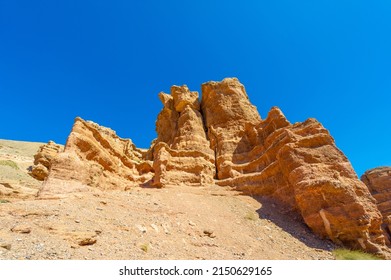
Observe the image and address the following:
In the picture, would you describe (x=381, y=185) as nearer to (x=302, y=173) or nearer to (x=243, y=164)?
(x=243, y=164)

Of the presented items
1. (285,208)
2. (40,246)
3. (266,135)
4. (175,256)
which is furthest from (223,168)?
(40,246)

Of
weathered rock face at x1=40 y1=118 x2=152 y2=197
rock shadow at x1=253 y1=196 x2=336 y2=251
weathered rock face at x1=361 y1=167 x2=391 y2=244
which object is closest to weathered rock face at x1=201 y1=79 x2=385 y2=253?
rock shadow at x1=253 y1=196 x2=336 y2=251

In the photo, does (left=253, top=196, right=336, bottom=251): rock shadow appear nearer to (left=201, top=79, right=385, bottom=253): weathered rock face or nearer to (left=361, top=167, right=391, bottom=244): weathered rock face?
(left=201, top=79, right=385, bottom=253): weathered rock face

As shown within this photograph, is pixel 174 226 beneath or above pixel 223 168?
beneath

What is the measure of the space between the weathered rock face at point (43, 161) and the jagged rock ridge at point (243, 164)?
11.1 meters

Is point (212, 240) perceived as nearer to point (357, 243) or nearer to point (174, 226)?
point (174, 226)

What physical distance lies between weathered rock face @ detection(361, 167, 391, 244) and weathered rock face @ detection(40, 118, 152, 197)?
116 ft

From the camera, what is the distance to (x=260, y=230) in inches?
636

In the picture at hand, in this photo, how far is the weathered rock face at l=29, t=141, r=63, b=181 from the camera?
34.0 m

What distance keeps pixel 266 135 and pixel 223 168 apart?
20.3 ft

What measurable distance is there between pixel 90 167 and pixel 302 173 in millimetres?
16535

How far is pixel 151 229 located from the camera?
12711 millimetres

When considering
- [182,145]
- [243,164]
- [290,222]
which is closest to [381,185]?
[243,164]

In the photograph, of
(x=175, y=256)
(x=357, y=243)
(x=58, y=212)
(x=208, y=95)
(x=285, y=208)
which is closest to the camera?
(x=175, y=256)
